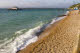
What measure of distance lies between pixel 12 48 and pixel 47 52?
2.74 m

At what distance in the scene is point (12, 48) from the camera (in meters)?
7.76

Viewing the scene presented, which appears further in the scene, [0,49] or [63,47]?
[0,49]

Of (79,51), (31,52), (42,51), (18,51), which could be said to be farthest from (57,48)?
(79,51)

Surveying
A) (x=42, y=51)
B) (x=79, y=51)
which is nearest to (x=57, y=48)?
(x=42, y=51)

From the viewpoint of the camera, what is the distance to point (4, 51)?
7254mm

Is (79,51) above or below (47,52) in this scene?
above

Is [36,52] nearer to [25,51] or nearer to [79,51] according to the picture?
[25,51]

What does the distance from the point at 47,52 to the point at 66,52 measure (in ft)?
3.64

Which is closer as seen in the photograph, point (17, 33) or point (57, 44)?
point (57, 44)

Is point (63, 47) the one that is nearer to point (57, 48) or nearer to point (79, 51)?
point (57, 48)

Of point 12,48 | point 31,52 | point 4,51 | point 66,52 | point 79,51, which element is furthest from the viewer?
point 12,48

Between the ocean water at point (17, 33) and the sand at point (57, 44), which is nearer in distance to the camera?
the sand at point (57, 44)

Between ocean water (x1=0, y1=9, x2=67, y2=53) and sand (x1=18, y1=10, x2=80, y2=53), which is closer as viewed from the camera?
sand (x1=18, y1=10, x2=80, y2=53)

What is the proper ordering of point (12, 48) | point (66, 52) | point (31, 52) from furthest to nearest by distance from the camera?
point (12, 48), point (31, 52), point (66, 52)
